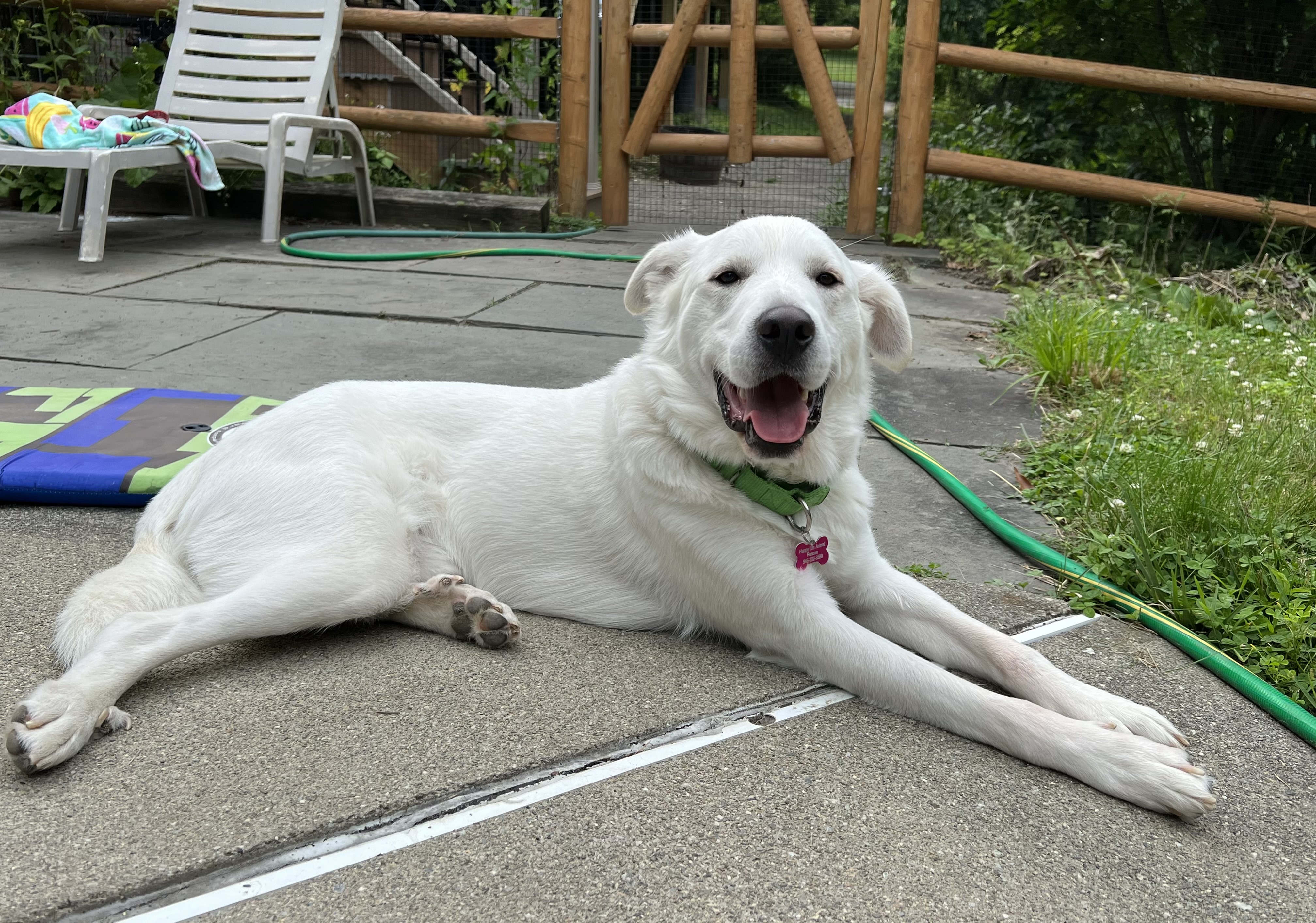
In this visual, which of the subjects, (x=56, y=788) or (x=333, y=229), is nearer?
(x=56, y=788)

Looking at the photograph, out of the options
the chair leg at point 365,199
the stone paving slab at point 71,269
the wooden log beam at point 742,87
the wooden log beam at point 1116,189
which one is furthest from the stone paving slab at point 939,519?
the chair leg at point 365,199

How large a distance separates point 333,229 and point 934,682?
7381mm

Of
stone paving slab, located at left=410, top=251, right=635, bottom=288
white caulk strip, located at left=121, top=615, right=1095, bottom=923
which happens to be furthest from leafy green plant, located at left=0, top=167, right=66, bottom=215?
white caulk strip, located at left=121, top=615, right=1095, bottom=923

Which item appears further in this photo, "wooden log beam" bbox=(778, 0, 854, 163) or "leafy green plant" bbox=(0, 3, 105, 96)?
"leafy green plant" bbox=(0, 3, 105, 96)

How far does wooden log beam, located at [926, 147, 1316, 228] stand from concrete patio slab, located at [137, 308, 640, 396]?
14.1ft

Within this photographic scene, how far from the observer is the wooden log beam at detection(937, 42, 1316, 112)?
7480 millimetres

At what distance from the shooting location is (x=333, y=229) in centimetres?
851

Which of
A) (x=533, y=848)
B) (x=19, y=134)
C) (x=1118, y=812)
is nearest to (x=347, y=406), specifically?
(x=533, y=848)

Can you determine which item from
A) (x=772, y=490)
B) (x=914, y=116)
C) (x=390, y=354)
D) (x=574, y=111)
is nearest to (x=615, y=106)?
(x=574, y=111)

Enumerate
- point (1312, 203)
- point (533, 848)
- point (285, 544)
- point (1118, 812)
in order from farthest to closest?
point (1312, 203) < point (285, 544) < point (1118, 812) < point (533, 848)

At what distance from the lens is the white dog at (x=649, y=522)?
2.31m

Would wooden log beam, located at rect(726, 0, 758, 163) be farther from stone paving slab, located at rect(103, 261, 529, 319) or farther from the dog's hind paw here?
the dog's hind paw

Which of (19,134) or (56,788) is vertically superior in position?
(19,134)

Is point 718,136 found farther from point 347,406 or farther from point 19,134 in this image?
point 347,406
